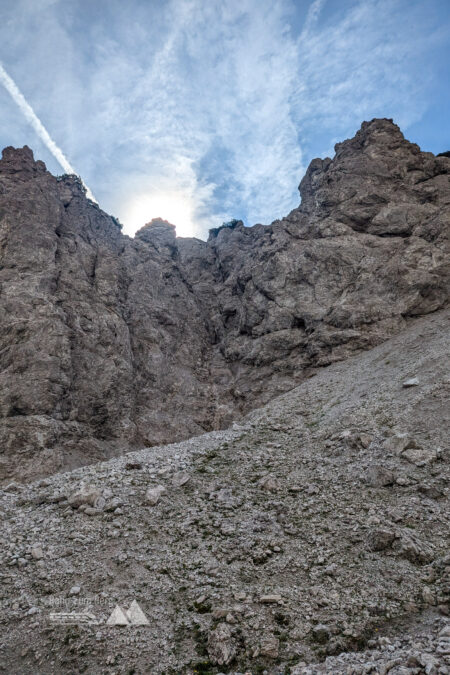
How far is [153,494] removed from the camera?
16219 mm

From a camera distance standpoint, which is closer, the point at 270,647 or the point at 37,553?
the point at 270,647

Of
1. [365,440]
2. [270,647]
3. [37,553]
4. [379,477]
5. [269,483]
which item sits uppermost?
[37,553]

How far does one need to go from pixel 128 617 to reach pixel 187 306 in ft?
153

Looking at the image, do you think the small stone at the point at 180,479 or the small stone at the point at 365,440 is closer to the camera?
the small stone at the point at 180,479

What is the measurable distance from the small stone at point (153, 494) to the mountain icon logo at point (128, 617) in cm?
516

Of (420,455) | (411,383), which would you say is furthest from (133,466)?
(411,383)

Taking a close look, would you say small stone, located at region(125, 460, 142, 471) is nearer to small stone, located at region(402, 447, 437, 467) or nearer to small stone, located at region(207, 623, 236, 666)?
small stone, located at region(207, 623, 236, 666)

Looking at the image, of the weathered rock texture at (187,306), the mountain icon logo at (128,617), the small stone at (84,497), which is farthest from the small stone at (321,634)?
the weathered rock texture at (187,306)

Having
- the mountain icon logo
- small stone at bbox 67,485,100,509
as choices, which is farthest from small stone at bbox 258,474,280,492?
the mountain icon logo

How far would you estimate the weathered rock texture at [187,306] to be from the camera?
33.5 meters

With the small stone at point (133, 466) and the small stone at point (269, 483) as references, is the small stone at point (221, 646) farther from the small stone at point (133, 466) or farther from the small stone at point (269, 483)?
the small stone at point (133, 466)

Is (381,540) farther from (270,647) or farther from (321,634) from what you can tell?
(270,647)

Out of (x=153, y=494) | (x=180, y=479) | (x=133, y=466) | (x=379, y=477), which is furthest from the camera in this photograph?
(x=133, y=466)

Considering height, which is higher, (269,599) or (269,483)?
(269,483)
